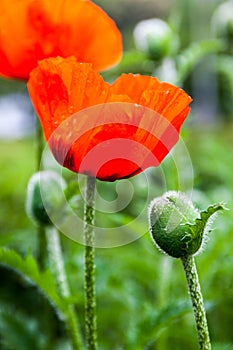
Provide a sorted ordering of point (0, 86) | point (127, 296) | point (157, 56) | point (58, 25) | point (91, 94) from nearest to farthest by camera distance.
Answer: point (91, 94) < point (58, 25) < point (127, 296) < point (157, 56) < point (0, 86)

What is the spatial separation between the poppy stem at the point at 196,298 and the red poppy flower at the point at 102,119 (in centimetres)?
9

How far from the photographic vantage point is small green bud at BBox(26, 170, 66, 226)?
2.83ft

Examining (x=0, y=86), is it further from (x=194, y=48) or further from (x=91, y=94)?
(x=91, y=94)

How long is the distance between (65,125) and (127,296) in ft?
2.09

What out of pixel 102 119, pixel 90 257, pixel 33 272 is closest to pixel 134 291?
pixel 33 272

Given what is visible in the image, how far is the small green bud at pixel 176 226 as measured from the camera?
0.59m

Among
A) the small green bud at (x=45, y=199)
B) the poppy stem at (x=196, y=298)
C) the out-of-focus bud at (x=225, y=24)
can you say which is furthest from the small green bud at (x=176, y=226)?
the out-of-focus bud at (x=225, y=24)

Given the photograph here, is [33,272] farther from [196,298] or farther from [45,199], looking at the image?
[196,298]

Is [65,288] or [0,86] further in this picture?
[0,86]

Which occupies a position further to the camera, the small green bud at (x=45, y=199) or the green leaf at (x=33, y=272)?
the small green bud at (x=45, y=199)

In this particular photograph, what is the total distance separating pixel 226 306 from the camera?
3.92ft

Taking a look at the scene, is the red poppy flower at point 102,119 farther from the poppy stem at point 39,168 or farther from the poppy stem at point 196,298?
the poppy stem at point 39,168

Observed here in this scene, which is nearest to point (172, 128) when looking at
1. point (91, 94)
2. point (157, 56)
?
point (91, 94)

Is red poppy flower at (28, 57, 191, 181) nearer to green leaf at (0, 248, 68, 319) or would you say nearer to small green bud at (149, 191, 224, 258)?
small green bud at (149, 191, 224, 258)
